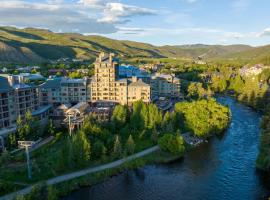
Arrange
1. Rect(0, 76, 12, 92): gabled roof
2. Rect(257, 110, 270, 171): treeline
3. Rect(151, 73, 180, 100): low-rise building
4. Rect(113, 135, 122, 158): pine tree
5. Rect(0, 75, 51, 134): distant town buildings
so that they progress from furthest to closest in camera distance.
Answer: Rect(151, 73, 180, 100): low-rise building, Rect(0, 76, 12, 92): gabled roof, Rect(0, 75, 51, 134): distant town buildings, Rect(113, 135, 122, 158): pine tree, Rect(257, 110, 270, 171): treeline

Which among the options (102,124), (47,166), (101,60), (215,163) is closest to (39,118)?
(102,124)

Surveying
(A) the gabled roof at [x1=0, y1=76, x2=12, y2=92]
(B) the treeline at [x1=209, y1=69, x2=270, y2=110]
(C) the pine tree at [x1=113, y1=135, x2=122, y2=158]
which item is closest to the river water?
(C) the pine tree at [x1=113, y1=135, x2=122, y2=158]

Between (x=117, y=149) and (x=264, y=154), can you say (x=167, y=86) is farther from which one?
(x=264, y=154)

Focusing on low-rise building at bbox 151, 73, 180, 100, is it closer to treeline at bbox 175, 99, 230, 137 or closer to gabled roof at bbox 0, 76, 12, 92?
treeline at bbox 175, 99, 230, 137

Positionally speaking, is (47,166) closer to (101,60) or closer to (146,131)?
(146,131)

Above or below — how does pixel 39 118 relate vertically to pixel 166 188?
above

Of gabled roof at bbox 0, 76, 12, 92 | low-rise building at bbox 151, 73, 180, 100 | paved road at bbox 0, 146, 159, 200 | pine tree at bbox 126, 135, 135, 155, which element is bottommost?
paved road at bbox 0, 146, 159, 200

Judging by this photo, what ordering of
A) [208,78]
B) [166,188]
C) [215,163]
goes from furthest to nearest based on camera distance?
[208,78], [215,163], [166,188]

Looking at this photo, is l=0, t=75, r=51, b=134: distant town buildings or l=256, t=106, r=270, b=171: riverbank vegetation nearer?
l=256, t=106, r=270, b=171: riverbank vegetation
